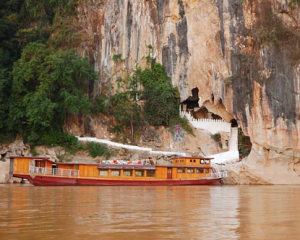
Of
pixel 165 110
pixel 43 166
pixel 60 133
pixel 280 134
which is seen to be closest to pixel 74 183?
pixel 43 166

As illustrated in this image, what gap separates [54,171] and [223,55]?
17018 mm

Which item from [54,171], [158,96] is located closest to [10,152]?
[54,171]

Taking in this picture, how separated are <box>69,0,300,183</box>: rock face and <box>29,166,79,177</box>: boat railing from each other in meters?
8.83

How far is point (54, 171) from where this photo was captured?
25.5m

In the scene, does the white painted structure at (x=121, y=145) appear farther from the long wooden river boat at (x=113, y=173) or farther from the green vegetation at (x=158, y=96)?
the green vegetation at (x=158, y=96)

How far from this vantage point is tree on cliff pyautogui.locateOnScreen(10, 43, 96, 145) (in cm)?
3097

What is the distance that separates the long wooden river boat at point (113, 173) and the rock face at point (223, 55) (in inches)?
189

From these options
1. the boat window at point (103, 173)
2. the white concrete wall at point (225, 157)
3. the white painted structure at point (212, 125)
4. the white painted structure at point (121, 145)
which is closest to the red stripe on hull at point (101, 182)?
the boat window at point (103, 173)

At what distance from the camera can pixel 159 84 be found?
34875 mm

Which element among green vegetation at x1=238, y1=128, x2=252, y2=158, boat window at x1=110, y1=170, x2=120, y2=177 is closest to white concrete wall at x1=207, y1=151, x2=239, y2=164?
green vegetation at x1=238, y1=128, x2=252, y2=158

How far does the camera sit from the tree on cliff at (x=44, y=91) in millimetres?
30969

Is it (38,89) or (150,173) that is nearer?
(150,173)

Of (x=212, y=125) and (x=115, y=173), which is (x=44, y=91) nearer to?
(x=115, y=173)

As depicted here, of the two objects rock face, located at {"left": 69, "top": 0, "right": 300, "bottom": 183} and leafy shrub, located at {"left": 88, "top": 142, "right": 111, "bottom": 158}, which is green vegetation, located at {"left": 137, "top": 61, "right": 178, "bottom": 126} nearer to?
rock face, located at {"left": 69, "top": 0, "right": 300, "bottom": 183}
